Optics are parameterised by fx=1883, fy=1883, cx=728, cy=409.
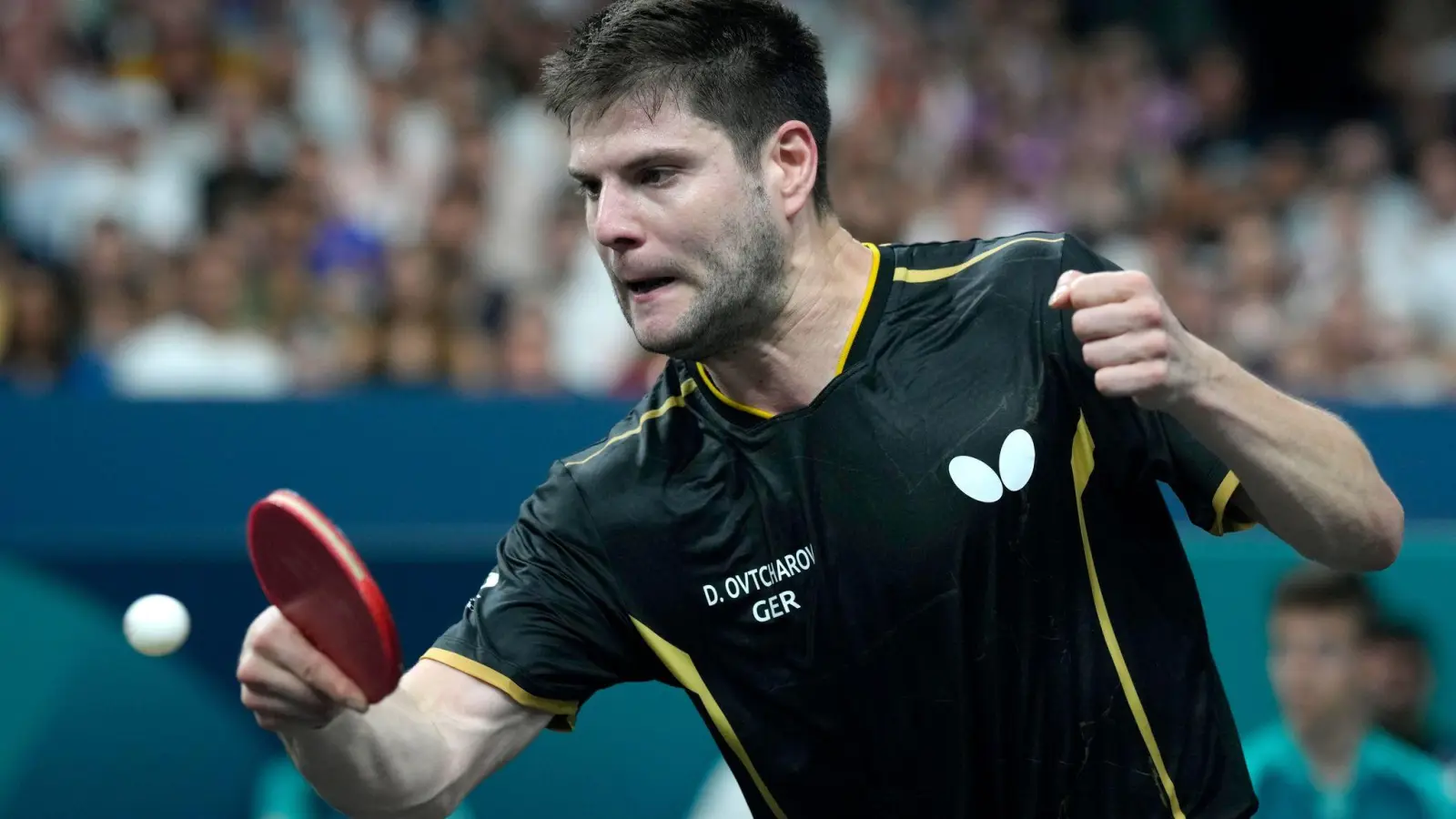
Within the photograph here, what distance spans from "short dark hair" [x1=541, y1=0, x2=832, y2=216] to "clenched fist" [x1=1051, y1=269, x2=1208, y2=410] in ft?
2.75

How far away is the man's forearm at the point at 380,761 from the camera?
9.94 ft

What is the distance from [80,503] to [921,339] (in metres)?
4.58

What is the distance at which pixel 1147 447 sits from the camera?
3.31 meters

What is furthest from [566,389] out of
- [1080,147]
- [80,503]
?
[1080,147]

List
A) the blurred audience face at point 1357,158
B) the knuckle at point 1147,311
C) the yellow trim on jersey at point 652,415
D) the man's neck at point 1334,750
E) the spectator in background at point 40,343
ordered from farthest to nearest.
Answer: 1. the blurred audience face at point 1357,158
2. the spectator in background at point 40,343
3. the man's neck at point 1334,750
4. the yellow trim on jersey at point 652,415
5. the knuckle at point 1147,311

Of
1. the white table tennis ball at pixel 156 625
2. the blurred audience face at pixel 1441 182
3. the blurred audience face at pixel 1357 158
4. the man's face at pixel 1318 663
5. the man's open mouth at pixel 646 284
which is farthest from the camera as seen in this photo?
the blurred audience face at pixel 1357 158

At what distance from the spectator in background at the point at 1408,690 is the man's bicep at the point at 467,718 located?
377 centimetres

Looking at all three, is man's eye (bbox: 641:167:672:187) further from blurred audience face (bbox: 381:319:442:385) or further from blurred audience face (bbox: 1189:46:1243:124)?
blurred audience face (bbox: 1189:46:1243:124)

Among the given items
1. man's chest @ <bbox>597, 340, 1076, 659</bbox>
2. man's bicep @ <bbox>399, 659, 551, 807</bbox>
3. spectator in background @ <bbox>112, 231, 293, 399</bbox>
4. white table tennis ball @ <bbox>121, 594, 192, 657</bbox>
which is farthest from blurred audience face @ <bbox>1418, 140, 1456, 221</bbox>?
white table tennis ball @ <bbox>121, 594, 192, 657</bbox>

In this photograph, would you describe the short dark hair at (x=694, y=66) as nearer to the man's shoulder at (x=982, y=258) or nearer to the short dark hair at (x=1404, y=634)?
the man's shoulder at (x=982, y=258)

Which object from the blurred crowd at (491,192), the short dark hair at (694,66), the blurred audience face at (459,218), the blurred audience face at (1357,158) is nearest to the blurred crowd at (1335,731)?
the blurred crowd at (491,192)

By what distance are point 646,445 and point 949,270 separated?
0.66 metres

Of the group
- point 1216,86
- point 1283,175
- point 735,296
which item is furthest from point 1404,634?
Result: point 1216,86

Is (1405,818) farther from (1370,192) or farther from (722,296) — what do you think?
(1370,192)
